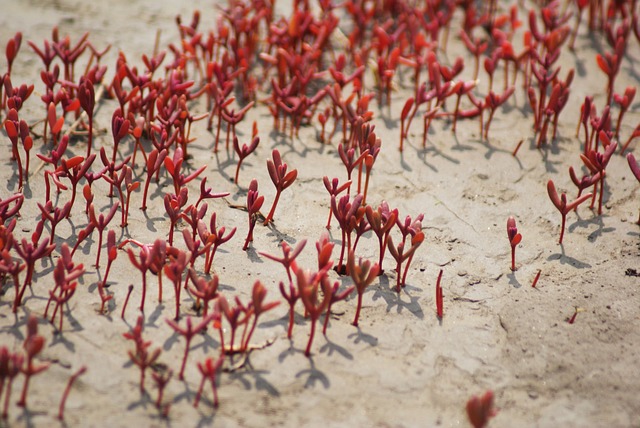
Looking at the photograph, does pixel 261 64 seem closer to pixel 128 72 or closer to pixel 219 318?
pixel 128 72

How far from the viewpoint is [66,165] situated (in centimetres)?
369

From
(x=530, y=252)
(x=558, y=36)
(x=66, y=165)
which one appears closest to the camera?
(x=66, y=165)

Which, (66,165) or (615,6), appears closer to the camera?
(66,165)

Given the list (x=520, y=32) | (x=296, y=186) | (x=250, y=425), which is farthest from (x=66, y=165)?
(x=520, y=32)

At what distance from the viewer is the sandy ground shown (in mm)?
2896

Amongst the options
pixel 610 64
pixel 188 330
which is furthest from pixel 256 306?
pixel 610 64

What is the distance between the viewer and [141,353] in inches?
111

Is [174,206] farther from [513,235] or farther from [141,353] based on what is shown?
[513,235]

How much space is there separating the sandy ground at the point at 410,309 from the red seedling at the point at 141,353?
0.20ft

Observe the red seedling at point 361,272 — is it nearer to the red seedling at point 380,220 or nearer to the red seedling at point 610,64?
the red seedling at point 380,220

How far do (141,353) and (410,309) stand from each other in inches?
53.4

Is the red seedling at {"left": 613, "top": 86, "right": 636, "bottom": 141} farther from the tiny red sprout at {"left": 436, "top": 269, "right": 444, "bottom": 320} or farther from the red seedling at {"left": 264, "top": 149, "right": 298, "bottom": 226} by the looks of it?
the red seedling at {"left": 264, "top": 149, "right": 298, "bottom": 226}

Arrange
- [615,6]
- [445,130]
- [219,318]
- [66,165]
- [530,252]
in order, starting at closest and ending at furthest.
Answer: [219,318], [66,165], [530,252], [445,130], [615,6]

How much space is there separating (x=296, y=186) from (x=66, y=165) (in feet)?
4.65
